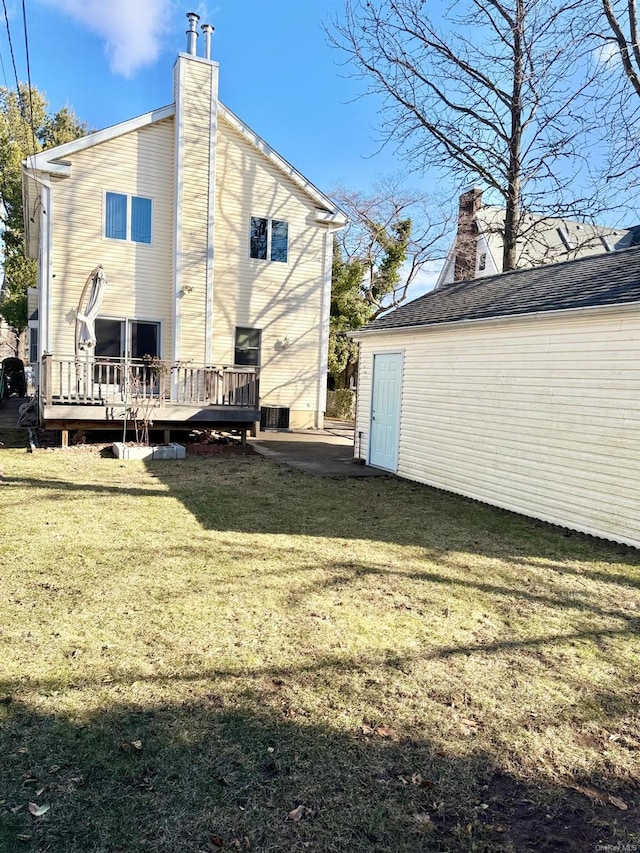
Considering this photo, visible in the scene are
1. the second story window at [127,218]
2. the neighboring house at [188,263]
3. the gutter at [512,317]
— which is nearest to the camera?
the gutter at [512,317]

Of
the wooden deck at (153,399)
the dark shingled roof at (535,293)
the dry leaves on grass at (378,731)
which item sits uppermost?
the dark shingled roof at (535,293)

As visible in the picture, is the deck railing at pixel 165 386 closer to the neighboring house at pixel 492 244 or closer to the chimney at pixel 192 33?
the chimney at pixel 192 33

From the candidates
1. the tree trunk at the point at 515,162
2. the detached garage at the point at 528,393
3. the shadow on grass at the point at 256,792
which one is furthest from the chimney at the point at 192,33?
the shadow on grass at the point at 256,792

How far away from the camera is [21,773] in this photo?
2279mm

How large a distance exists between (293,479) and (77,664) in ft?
19.6

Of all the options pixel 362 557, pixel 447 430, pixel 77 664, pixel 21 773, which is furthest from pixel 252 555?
pixel 447 430

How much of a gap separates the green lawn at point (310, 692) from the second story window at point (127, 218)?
1000 cm

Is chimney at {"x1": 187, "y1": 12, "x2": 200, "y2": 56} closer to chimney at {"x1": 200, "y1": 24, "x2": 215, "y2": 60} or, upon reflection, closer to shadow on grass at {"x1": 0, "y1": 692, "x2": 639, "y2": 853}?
chimney at {"x1": 200, "y1": 24, "x2": 215, "y2": 60}

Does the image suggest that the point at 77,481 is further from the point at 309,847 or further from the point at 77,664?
the point at 309,847

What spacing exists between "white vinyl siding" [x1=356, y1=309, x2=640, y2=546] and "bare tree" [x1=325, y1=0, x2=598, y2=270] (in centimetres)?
844

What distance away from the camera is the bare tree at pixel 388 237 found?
1014 inches

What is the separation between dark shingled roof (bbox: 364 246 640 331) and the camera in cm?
666

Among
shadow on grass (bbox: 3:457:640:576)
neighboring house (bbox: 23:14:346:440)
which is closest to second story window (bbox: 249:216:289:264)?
neighboring house (bbox: 23:14:346:440)

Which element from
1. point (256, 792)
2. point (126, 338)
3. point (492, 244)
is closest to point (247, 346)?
point (126, 338)
